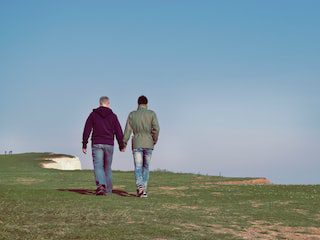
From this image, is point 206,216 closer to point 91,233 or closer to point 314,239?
point 314,239

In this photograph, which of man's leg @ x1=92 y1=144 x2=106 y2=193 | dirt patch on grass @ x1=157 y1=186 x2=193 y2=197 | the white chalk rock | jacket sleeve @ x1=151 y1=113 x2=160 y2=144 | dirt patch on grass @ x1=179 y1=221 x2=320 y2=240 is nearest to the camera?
dirt patch on grass @ x1=179 y1=221 x2=320 y2=240

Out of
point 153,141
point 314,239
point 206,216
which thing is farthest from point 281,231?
point 153,141

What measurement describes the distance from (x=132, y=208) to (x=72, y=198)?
2.77 m

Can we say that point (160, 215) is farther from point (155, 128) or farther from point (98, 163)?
point (155, 128)

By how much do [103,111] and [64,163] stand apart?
3140 centimetres

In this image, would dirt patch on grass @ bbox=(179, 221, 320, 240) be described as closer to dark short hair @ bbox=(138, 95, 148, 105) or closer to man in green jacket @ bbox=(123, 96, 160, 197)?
man in green jacket @ bbox=(123, 96, 160, 197)

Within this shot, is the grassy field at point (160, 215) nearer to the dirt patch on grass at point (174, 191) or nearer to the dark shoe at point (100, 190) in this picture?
the dirt patch on grass at point (174, 191)

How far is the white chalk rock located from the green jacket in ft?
94.9

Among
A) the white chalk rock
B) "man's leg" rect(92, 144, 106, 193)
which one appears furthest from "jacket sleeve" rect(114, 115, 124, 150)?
the white chalk rock

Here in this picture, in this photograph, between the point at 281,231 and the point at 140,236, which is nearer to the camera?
the point at 140,236

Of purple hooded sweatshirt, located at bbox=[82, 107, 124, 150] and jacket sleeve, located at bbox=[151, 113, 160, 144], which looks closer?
purple hooded sweatshirt, located at bbox=[82, 107, 124, 150]

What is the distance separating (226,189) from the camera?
24.1 meters

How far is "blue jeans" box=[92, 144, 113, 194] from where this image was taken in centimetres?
1869

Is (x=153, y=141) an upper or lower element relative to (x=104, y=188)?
upper
